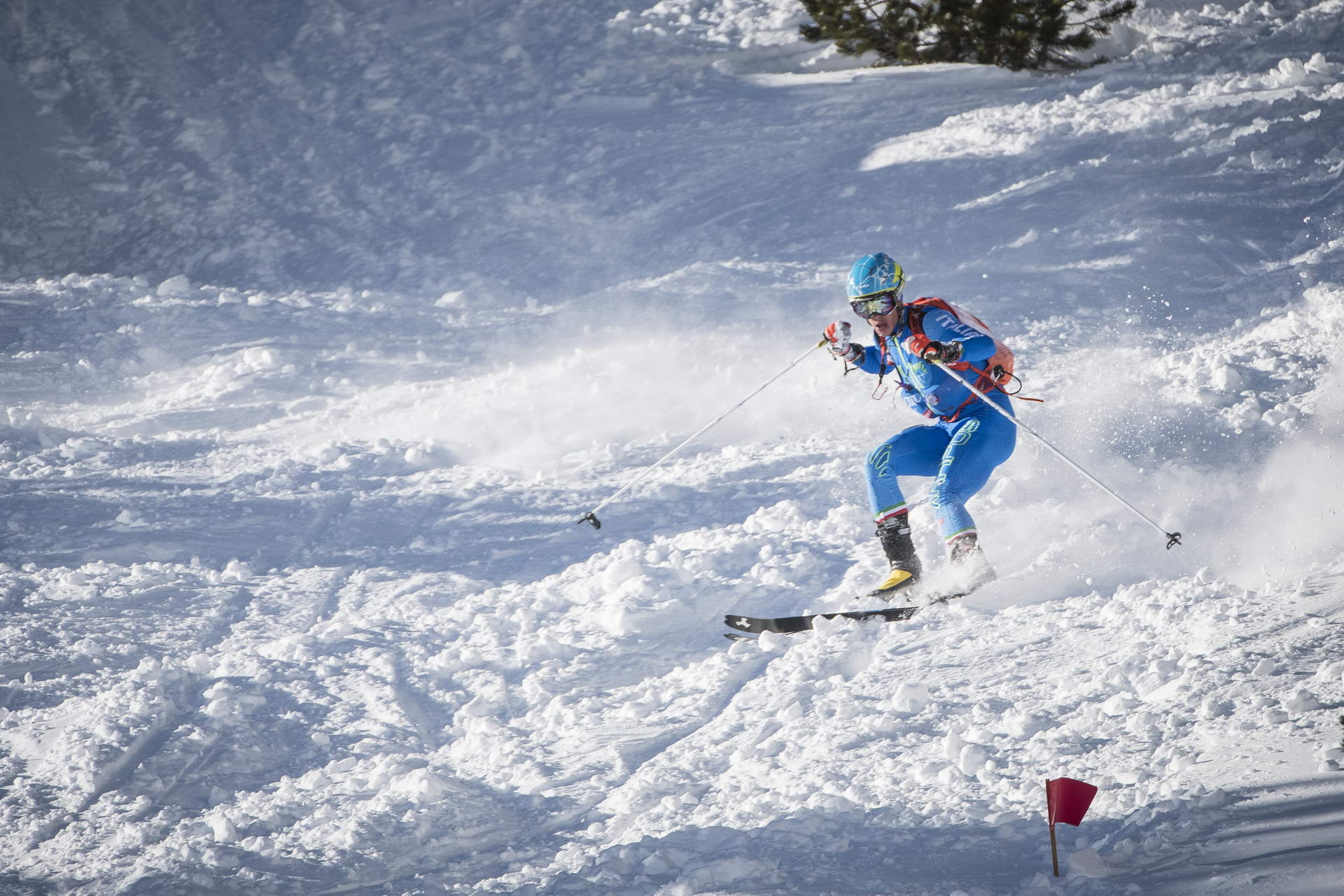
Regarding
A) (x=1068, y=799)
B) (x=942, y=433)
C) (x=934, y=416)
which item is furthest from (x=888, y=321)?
(x=1068, y=799)

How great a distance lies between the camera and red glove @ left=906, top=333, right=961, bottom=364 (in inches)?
205

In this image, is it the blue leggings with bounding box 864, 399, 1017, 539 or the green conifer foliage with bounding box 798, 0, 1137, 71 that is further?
the green conifer foliage with bounding box 798, 0, 1137, 71

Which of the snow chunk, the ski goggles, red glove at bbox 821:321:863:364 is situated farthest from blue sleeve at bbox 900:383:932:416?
the snow chunk

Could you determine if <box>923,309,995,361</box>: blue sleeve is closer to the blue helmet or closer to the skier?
the skier

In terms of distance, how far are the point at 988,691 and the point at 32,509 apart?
6799 millimetres

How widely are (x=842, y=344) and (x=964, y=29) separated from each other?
9.07 metres

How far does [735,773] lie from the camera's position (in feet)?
14.3

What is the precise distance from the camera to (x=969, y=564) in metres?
5.18

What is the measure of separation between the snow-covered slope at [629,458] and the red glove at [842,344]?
1254 mm

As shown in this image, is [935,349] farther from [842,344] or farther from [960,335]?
[842,344]

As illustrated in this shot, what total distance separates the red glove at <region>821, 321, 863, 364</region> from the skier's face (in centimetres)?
21

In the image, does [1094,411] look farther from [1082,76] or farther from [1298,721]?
[1082,76]

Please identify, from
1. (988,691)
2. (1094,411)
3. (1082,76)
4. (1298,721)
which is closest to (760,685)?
(988,691)

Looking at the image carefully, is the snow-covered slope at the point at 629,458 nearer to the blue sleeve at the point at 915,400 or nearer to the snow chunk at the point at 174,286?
the snow chunk at the point at 174,286
